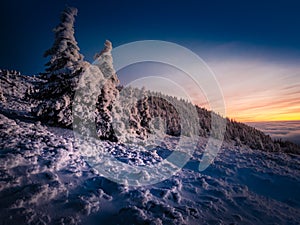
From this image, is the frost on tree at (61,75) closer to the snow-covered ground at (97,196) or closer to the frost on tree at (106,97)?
the frost on tree at (106,97)

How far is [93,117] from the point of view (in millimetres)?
12742

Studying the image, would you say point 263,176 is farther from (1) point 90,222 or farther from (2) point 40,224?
(2) point 40,224

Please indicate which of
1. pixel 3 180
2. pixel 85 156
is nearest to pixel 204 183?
pixel 85 156

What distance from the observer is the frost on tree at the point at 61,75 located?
1221 centimetres

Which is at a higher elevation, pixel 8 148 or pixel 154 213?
pixel 8 148

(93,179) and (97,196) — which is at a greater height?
(93,179)

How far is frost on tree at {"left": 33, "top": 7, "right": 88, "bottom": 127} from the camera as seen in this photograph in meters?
12.2

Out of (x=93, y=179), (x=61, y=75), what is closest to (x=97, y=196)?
(x=93, y=179)

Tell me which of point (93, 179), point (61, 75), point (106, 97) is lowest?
point (93, 179)

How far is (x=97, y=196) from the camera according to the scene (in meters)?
5.64

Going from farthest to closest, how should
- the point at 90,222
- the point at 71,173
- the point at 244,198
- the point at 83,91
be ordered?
the point at 83,91
the point at 244,198
the point at 71,173
the point at 90,222

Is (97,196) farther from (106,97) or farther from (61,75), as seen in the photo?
(61,75)

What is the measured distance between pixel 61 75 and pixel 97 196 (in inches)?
405

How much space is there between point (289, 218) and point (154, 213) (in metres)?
5.83
